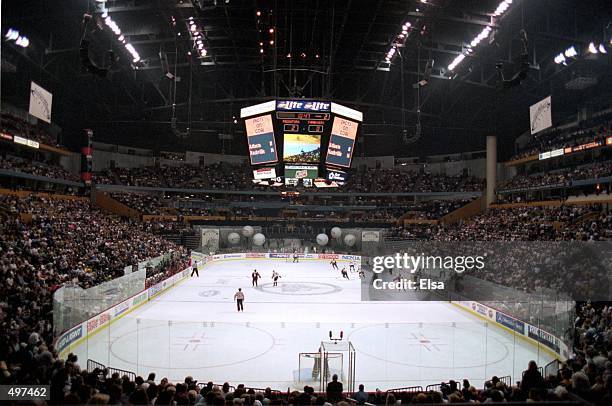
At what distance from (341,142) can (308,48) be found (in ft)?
18.1

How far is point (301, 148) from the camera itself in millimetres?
18359

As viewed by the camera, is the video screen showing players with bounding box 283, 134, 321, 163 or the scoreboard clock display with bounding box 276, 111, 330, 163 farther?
the video screen showing players with bounding box 283, 134, 321, 163

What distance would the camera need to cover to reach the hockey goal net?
31.0 ft

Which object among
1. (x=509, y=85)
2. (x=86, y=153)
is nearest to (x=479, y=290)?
(x=509, y=85)

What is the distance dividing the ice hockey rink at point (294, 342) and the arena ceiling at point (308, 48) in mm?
9753

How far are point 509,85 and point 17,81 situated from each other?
2694cm

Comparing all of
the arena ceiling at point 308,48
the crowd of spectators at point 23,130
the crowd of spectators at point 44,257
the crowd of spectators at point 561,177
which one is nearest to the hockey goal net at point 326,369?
the crowd of spectators at point 44,257

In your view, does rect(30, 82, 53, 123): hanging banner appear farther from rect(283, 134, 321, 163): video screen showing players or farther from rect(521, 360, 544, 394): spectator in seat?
rect(521, 360, 544, 394): spectator in seat

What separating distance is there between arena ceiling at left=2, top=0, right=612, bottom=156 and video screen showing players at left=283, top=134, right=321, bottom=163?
244 cm

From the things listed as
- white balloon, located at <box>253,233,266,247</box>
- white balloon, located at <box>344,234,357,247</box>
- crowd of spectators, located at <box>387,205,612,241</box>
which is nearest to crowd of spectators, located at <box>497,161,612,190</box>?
crowd of spectators, located at <box>387,205,612,241</box>

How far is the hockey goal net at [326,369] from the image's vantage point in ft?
31.0

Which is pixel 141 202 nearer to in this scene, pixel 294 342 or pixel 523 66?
pixel 294 342

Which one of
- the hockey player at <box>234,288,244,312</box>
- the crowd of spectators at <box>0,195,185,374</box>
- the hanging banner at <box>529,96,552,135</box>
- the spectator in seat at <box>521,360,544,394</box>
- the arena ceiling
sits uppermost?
the arena ceiling

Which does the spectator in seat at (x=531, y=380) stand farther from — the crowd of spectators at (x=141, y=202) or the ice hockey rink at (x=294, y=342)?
the crowd of spectators at (x=141, y=202)
